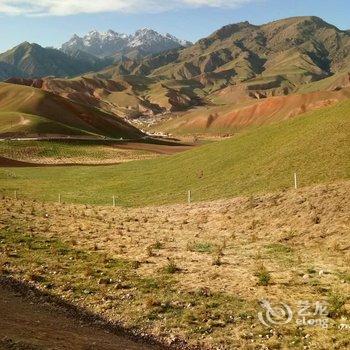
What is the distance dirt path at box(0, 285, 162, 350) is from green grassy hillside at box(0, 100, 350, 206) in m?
25.2

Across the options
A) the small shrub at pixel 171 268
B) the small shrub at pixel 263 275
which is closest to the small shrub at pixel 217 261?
the small shrub at pixel 171 268

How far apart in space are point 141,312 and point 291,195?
19.7 m

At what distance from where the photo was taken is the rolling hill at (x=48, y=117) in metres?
133

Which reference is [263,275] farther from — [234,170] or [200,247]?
[234,170]

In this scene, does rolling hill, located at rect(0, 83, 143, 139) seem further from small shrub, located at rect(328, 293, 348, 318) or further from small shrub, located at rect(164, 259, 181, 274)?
small shrub, located at rect(328, 293, 348, 318)

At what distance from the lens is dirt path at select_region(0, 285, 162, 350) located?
1218 centimetres

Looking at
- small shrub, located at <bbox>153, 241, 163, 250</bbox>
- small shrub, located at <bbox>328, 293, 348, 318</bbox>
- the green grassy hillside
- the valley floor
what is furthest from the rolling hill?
small shrub, located at <bbox>328, 293, 348, 318</bbox>

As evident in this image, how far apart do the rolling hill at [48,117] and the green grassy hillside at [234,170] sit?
6686 centimetres

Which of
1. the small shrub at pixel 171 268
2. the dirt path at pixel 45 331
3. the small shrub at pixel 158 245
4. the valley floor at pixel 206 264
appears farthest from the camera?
the small shrub at pixel 158 245

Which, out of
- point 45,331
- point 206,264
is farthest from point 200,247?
point 45,331

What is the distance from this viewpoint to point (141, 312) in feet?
57.5

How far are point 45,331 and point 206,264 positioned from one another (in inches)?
439

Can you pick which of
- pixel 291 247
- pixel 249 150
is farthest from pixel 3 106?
pixel 291 247

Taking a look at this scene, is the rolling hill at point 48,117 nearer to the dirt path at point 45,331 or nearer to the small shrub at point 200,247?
the small shrub at point 200,247
